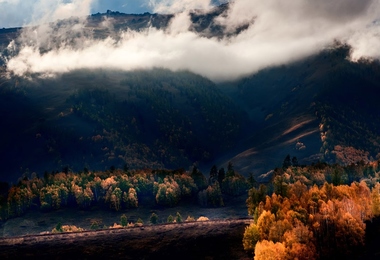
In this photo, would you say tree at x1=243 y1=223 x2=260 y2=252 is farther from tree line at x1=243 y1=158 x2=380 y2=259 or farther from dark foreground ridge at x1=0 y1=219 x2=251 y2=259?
dark foreground ridge at x1=0 y1=219 x2=251 y2=259

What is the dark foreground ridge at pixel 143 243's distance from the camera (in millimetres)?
167000

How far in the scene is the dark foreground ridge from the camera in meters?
167

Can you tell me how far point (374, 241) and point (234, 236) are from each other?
4634 cm

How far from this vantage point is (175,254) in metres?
166

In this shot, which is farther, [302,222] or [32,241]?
[32,241]

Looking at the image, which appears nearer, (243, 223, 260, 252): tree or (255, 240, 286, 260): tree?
(255, 240, 286, 260): tree

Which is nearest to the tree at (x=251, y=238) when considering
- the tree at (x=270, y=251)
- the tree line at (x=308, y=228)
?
the tree line at (x=308, y=228)

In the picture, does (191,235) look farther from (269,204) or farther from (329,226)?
(329,226)

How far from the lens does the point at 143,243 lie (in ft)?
581

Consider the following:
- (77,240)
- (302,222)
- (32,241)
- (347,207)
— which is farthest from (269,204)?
(32,241)

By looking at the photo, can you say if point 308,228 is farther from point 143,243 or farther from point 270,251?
point 143,243

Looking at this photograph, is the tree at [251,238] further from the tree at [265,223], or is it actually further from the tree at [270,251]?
the tree at [270,251]

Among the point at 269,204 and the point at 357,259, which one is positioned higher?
the point at 269,204

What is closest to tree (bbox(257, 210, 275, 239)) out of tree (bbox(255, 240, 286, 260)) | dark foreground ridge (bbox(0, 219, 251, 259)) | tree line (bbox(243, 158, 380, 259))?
tree line (bbox(243, 158, 380, 259))
